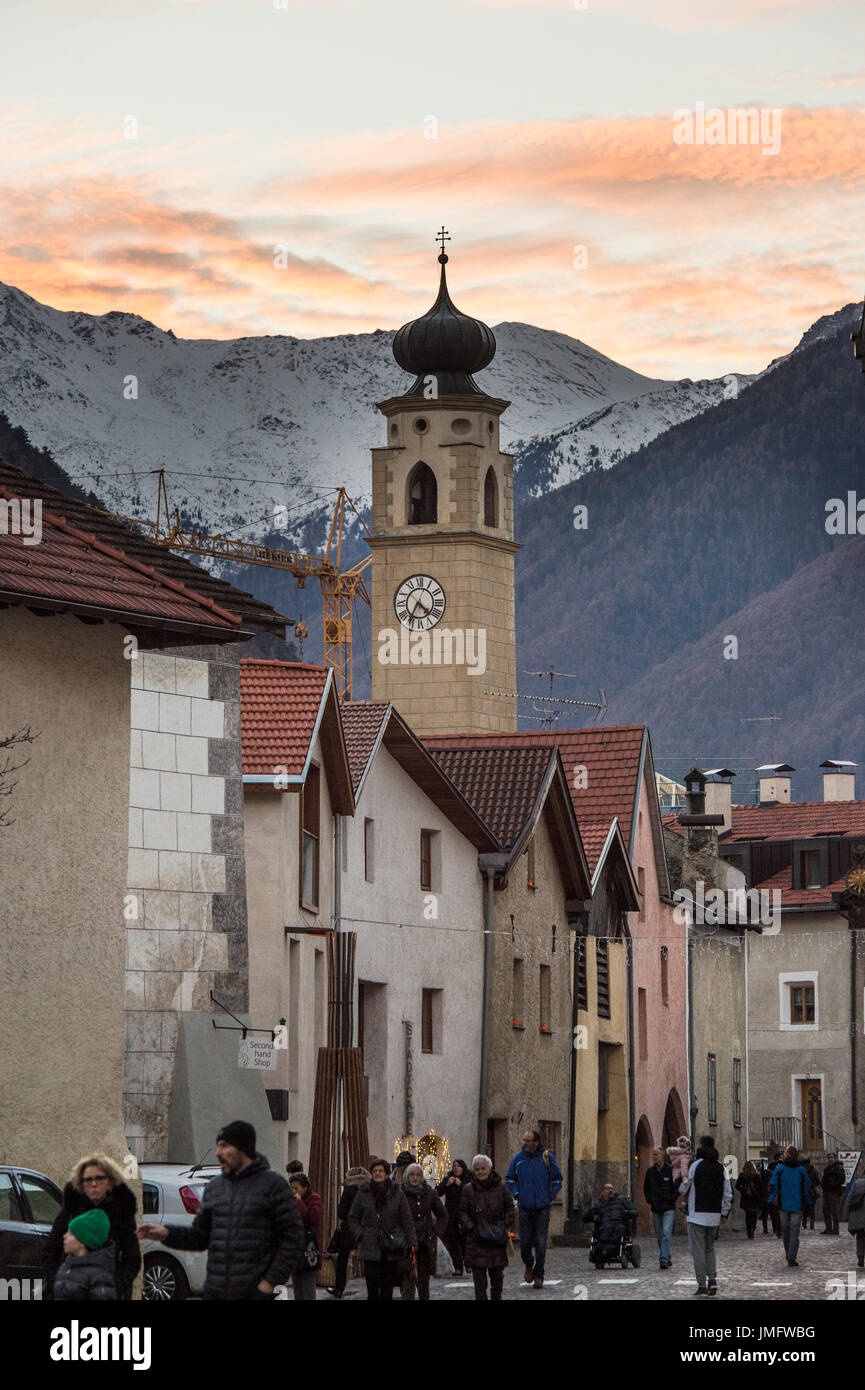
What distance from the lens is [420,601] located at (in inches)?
4788

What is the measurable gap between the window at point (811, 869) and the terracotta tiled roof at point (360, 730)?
3717cm

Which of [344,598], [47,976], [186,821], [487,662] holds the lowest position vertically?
[47,976]

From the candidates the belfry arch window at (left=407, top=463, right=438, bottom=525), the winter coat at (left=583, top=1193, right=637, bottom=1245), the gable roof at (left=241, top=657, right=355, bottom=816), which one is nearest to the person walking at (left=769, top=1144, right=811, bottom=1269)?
the winter coat at (left=583, top=1193, right=637, bottom=1245)

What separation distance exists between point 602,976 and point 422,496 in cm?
6928

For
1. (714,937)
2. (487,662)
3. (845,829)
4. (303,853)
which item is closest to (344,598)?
(487,662)

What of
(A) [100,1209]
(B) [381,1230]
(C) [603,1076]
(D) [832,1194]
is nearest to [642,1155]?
(C) [603,1076]

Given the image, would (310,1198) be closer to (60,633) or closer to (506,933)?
(60,633)

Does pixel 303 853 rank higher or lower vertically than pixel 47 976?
higher

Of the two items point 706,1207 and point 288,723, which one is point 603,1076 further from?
point 706,1207

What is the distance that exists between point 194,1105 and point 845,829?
5403cm

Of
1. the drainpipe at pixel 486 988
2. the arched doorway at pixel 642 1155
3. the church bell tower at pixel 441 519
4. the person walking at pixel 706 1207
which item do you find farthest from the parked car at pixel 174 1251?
the church bell tower at pixel 441 519

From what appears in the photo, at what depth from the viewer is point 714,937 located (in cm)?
6906

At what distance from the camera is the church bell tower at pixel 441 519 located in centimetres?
12056

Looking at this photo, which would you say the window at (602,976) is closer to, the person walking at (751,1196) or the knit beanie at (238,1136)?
the person walking at (751,1196)
